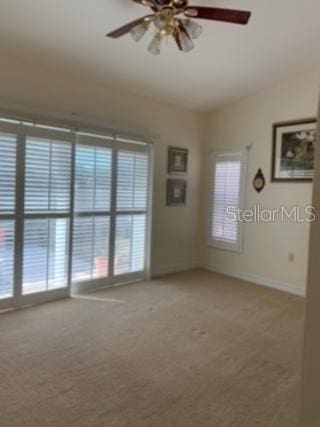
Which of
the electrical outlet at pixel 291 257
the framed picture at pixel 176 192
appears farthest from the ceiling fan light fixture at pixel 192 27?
the electrical outlet at pixel 291 257

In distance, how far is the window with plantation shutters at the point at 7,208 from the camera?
10.9ft

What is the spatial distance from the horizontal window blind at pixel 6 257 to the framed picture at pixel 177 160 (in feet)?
7.85

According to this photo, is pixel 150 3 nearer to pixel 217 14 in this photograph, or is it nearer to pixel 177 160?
pixel 217 14

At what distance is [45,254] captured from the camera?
12.1 feet

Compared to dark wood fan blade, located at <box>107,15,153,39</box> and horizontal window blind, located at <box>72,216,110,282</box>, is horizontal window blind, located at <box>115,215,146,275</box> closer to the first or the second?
horizontal window blind, located at <box>72,216,110,282</box>

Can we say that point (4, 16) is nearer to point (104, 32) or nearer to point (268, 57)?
point (104, 32)

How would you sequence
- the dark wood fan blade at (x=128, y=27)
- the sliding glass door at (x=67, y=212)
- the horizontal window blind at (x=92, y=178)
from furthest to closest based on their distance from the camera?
1. the horizontal window blind at (x=92, y=178)
2. the sliding glass door at (x=67, y=212)
3. the dark wood fan blade at (x=128, y=27)

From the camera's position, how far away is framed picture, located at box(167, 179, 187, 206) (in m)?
4.96

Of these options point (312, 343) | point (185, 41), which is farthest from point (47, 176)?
point (312, 343)

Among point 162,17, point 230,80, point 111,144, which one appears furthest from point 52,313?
point 230,80

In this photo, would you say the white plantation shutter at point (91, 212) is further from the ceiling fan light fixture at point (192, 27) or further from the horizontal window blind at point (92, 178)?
the ceiling fan light fixture at point (192, 27)

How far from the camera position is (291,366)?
2.57 m

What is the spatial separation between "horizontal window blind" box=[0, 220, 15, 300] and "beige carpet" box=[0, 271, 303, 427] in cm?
30

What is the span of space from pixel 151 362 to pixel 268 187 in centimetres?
299
